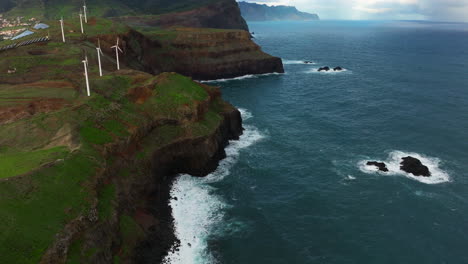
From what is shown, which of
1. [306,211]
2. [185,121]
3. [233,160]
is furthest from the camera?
[233,160]

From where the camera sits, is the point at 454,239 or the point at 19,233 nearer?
the point at 19,233

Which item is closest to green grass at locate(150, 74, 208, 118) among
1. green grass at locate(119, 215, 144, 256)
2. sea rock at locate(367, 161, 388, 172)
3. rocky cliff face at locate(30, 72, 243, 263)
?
rocky cliff face at locate(30, 72, 243, 263)

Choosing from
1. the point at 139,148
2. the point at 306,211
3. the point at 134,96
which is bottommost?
the point at 306,211

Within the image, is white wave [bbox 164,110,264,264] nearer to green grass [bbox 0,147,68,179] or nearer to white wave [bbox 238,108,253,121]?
green grass [bbox 0,147,68,179]

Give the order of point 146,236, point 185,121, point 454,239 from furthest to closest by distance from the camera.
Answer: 1. point 185,121
2. point 454,239
3. point 146,236

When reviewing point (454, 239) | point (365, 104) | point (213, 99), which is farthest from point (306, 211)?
point (365, 104)

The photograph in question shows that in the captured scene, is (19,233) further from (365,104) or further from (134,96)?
(365,104)

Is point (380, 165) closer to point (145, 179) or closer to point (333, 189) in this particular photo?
point (333, 189)
